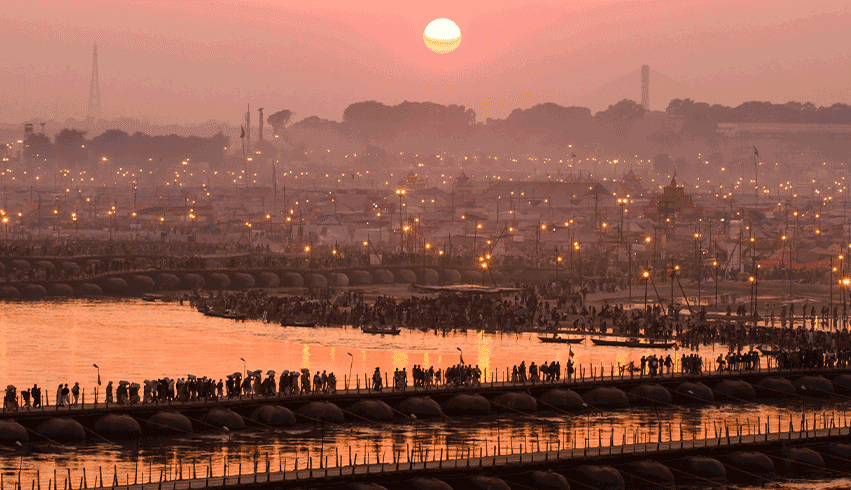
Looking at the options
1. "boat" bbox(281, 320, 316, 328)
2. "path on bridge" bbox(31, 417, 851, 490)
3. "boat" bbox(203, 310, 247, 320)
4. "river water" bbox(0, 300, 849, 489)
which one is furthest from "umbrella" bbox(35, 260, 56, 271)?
"path on bridge" bbox(31, 417, 851, 490)

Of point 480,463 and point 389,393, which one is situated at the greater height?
point 389,393

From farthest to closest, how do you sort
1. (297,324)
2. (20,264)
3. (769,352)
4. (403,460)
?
(20,264)
(297,324)
(769,352)
(403,460)

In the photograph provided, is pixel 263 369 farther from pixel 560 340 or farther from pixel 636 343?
pixel 636 343

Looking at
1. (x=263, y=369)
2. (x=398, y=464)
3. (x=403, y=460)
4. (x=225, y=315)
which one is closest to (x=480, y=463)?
(x=398, y=464)

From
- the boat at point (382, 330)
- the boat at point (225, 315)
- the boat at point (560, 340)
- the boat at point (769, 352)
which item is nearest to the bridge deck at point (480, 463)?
the boat at point (769, 352)

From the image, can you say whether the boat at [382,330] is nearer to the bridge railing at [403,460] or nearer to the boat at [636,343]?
the boat at [636,343]

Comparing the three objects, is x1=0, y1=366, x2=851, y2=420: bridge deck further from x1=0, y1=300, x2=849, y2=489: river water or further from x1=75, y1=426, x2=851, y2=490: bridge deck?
x1=75, y1=426, x2=851, y2=490: bridge deck

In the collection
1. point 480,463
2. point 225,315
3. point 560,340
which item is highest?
point 225,315

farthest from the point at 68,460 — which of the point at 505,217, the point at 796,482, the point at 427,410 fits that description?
the point at 505,217
